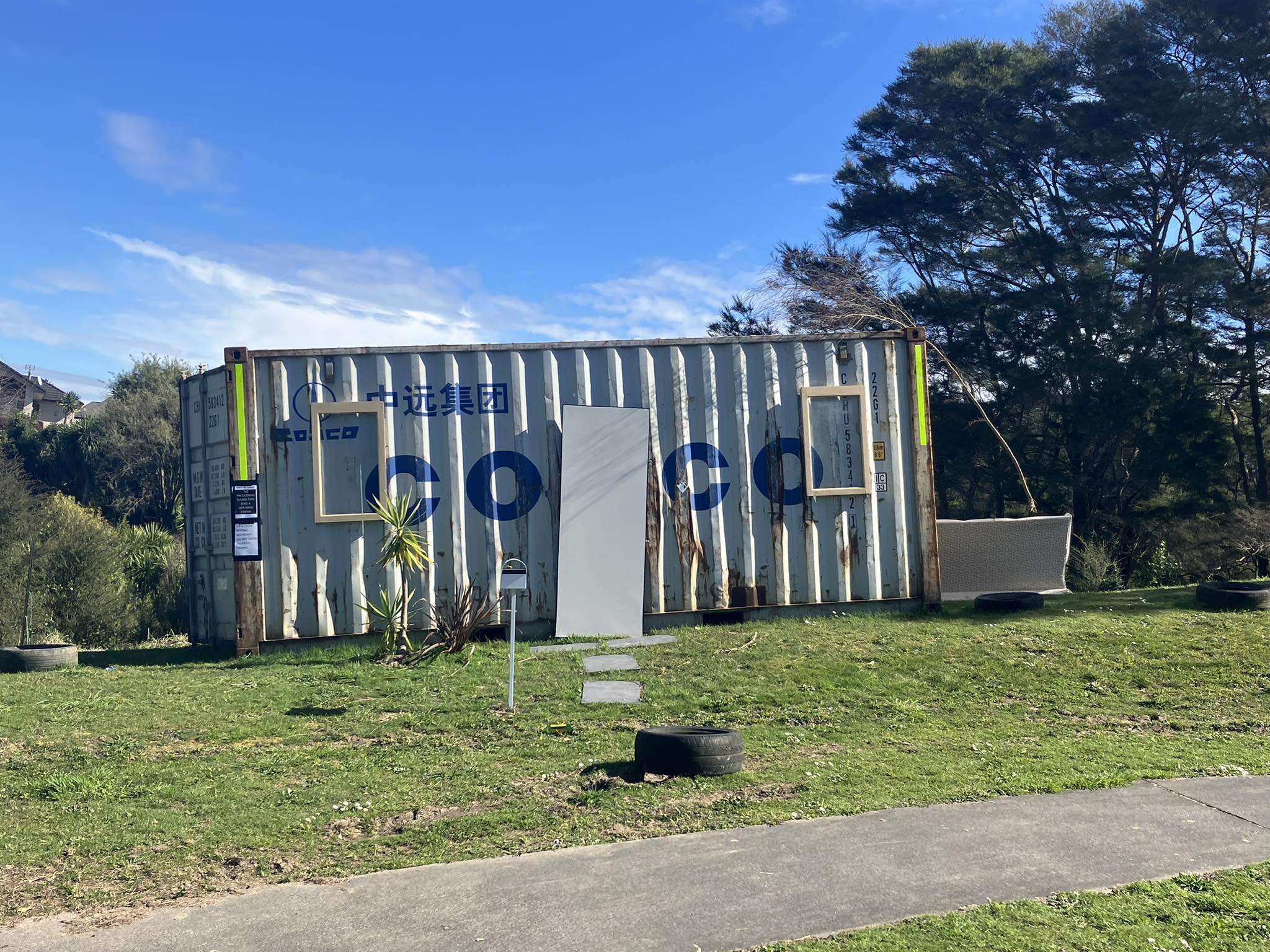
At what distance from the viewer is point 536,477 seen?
440 inches

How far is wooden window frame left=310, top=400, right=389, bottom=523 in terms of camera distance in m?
10.8

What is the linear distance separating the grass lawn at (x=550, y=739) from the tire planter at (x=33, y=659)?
309mm

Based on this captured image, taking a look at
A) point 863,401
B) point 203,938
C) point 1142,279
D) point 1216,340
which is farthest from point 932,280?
point 203,938

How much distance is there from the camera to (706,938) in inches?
148

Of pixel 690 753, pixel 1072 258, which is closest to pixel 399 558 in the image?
pixel 690 753

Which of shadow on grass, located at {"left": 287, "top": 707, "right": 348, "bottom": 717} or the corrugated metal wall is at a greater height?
the corrugated metal wall

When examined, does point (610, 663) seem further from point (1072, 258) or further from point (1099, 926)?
point (1072, 258)

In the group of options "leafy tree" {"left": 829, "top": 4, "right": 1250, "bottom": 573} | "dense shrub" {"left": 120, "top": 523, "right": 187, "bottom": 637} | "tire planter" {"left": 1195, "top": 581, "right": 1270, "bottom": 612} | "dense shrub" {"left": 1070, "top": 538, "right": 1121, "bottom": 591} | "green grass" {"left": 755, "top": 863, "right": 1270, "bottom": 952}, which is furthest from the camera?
"leafy tree" {"left": 829, "top": 4, "right": 1250, "bottom": 573}

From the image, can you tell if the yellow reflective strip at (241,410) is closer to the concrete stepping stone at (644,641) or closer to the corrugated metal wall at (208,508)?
the corrugated metal wall at (208,508)

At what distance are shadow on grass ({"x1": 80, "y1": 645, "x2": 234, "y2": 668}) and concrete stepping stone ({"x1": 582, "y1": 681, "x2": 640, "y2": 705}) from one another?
181 inches

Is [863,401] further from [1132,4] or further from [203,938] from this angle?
[1132,4]

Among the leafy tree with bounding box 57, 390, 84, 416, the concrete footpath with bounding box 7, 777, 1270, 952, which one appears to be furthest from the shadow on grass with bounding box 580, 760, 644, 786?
the leafy tree with bounding box 57, 390, 84, 416

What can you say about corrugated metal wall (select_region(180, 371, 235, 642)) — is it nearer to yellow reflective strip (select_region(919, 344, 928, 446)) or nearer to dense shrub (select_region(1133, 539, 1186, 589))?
yellow reflective strip (select_region(919, 344, 928, 446))

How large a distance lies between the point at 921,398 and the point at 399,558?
20.1ft
